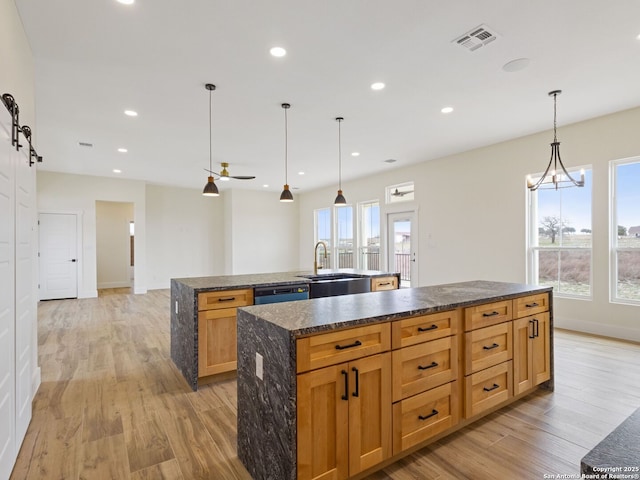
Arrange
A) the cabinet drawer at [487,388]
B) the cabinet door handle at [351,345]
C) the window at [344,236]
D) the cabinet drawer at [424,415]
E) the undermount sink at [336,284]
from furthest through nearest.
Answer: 1. the window at [344,236]
2. the undermount sink at [336,284]
3. the cabinet drawer at [487,388]
4. the cabinet drawer at [424,415]
5. the cabinet door handle at [351,345]

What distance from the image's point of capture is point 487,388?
2.33 m

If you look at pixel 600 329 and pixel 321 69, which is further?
pixel 600 329

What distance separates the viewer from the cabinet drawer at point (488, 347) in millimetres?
2215

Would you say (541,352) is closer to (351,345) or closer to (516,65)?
(351,345)

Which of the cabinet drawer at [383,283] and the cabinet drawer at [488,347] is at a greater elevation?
the cabinet drawer at [383,283]

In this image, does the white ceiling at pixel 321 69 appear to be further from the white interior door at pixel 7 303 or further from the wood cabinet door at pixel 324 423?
the wood cabinet door at pixel 324 423

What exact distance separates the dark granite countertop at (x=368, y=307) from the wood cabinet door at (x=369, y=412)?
230mm

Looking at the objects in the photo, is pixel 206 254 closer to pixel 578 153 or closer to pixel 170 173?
pixel 170 173

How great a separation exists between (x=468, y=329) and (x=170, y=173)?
294 inches

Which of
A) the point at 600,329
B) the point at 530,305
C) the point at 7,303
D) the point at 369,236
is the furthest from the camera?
the point at 369,236

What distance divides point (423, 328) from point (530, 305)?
1288 millimetres

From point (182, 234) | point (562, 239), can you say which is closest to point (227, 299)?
point (562, 239)

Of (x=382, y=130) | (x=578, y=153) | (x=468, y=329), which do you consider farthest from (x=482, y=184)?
(x=468, y=329)

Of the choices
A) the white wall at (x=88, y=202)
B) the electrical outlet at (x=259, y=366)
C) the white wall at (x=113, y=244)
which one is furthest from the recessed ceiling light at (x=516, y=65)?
the white wall at (x=113, y=244)
